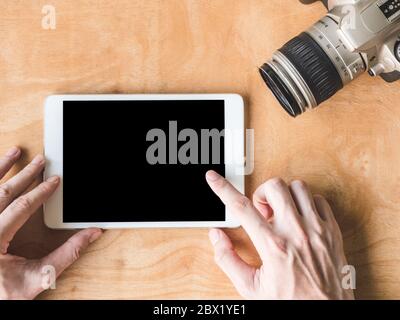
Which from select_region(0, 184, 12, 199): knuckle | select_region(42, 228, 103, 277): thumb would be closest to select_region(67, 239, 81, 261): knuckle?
select_region(42, 228, 103, 277): thumb

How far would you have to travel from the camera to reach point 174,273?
2.66ft

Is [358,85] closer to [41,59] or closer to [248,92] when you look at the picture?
[248,92]

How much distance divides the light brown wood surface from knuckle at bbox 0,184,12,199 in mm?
60

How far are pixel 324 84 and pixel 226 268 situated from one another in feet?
0.99

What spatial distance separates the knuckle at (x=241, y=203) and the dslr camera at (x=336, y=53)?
15 cm

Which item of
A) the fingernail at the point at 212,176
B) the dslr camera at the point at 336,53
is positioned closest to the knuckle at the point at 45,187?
the fingernail at the point at 212,176

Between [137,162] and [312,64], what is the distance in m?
0.29

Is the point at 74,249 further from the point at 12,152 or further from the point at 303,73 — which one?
the point at 303,73

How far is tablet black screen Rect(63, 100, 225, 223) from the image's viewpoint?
0.79 metres

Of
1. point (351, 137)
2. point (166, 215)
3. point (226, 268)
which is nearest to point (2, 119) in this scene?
point (166, 215)

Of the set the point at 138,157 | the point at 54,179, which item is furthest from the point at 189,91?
the point at 54,179

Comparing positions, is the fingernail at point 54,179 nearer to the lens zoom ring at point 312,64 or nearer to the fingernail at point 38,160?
the fingernail at point 38,160

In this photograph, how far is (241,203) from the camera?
0.75 m

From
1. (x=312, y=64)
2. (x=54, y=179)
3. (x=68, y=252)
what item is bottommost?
(x=68, y=252)
